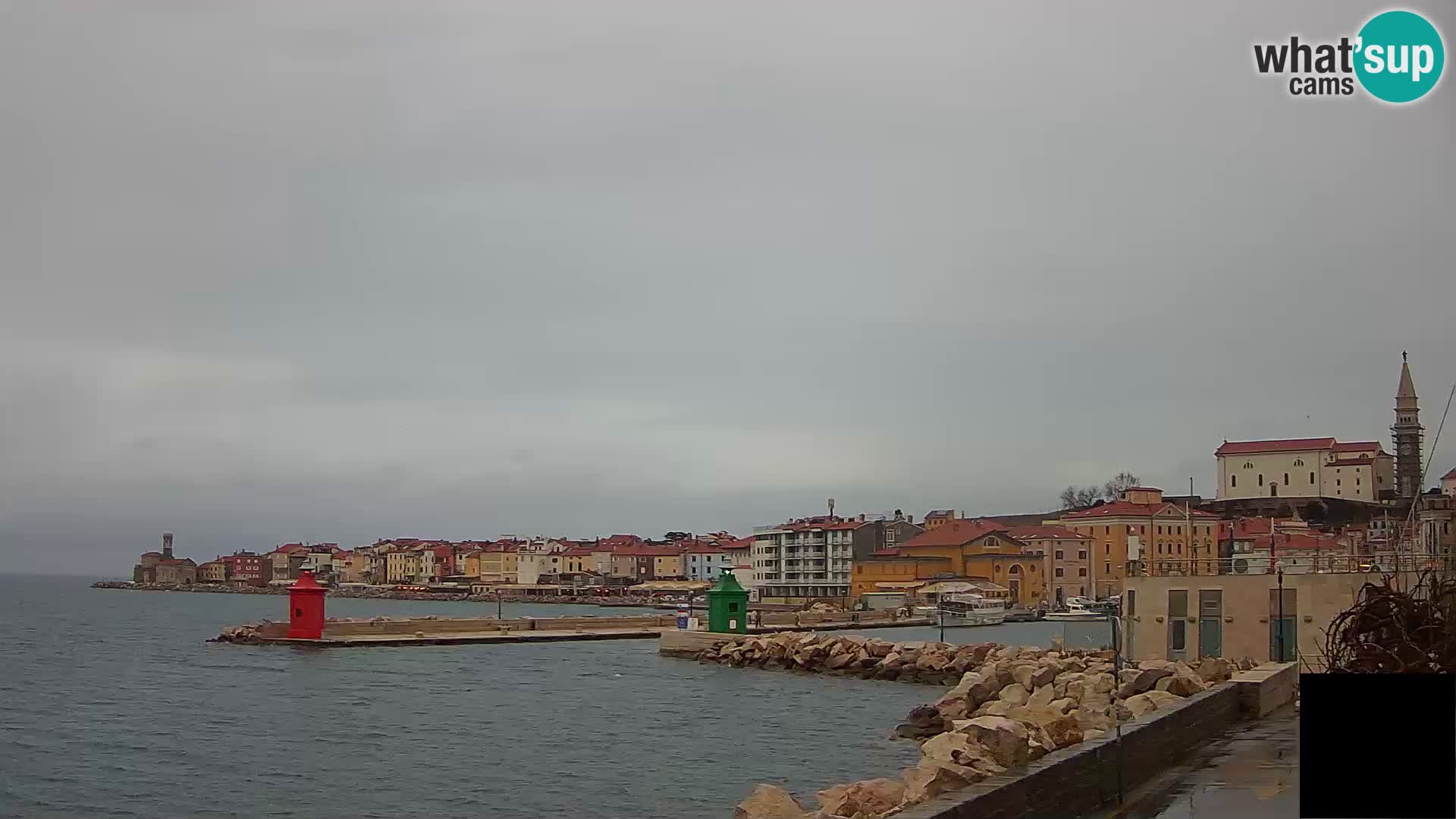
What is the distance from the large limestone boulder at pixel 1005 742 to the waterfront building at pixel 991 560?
300 feet

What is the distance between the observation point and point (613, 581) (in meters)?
150

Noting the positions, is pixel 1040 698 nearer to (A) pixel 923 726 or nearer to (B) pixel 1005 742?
(A) pixel 923 726

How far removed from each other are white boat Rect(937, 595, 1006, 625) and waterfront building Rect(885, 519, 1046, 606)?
14.1 meters

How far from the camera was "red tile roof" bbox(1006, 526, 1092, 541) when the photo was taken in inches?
4045

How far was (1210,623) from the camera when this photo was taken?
1077 inches

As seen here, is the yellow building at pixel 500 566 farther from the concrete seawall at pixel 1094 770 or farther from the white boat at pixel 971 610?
the concrete seawall at pixel 1094 770

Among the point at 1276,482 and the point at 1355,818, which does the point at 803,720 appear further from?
the point at 1276,482

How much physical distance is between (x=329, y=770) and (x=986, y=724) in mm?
13595

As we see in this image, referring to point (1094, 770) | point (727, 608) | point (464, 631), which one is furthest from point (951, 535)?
point (1094, 770)

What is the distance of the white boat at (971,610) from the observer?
80.2 metres

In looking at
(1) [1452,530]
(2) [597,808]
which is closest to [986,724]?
(1) [1452,530]

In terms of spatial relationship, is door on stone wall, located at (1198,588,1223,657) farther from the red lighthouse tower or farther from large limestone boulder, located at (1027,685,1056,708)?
the red lighthouse tower

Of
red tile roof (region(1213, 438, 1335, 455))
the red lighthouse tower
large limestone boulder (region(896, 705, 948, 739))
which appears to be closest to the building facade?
red tile roof (region(1213, 438, 1335, 455))

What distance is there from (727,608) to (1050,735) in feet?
129
